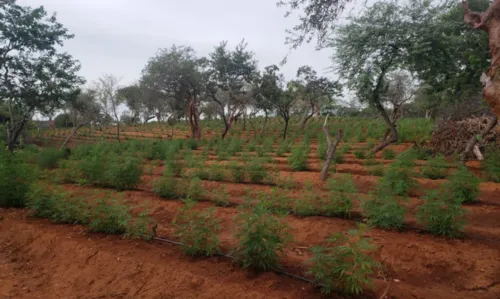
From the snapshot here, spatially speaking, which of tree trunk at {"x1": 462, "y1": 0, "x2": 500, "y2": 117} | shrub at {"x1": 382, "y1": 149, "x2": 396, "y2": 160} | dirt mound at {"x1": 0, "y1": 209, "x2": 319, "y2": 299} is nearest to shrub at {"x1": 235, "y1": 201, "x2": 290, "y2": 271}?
dirt mound at {"x1": 0, "y1": 209, "x2": 319, "y2": 299}

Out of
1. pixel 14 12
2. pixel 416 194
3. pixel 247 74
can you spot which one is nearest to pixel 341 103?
pixel 247 74

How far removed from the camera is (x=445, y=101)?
11.3 metres

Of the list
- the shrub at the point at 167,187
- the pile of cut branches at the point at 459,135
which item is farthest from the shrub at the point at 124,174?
the pile of cut branches at the point at 459,135

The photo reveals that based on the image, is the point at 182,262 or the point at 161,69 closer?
the point at 182,262

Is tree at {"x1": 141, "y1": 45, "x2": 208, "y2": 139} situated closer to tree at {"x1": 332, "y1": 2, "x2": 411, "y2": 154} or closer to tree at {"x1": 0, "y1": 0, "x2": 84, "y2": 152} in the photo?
tree at {"x1": 0, "y1": 0, "x2": 84, "y2": 152}

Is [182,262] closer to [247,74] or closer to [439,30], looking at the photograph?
[439,30]

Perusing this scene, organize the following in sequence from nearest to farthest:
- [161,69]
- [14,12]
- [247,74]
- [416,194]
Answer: [416,194]
[14,12]
[161,69]
[247,74]

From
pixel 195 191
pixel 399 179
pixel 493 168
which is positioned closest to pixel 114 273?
pixel 195 191

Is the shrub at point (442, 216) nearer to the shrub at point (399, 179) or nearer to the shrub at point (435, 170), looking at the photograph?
the shrub at point (399, 179)

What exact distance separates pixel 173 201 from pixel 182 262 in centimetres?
306

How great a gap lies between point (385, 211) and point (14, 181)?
22.6ft

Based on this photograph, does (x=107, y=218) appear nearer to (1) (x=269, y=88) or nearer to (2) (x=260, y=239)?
(2) (x=260, y=239)

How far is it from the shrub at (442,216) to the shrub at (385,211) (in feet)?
1.00

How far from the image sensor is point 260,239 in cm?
331
